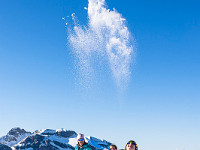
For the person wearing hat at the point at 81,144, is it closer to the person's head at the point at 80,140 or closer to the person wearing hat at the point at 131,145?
the person's head at the point at 80,140

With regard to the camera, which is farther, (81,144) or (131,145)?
(81,144)

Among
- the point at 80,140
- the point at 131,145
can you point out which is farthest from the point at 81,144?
the point at 131,145

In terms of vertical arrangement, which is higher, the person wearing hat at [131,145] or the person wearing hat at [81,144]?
the person wearing hat at [81,144]

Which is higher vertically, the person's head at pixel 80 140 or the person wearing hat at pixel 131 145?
the person's head at pixel 80 140

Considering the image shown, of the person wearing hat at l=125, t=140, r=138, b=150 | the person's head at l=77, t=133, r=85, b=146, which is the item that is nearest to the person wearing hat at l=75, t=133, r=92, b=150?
the person's head at l=77, t=133, r=85, b=146

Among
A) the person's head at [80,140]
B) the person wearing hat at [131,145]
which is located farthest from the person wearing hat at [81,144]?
the person wearing hat at [131,145]

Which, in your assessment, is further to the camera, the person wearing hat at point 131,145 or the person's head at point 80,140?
the person's head at point 80,140

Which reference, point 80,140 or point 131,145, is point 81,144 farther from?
point 131,145

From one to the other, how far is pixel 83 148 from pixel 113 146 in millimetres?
2222

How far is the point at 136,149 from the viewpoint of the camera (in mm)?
8711

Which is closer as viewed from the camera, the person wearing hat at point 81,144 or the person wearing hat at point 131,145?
the person wearing hat at point 131,145

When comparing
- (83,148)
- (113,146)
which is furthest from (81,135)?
(113,146)

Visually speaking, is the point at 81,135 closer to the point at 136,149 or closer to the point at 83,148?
the point at 83,148

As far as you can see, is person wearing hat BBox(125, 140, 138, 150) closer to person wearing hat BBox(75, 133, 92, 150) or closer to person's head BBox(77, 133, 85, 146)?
person wearing hat BBox(75, 133, 92, 150)
